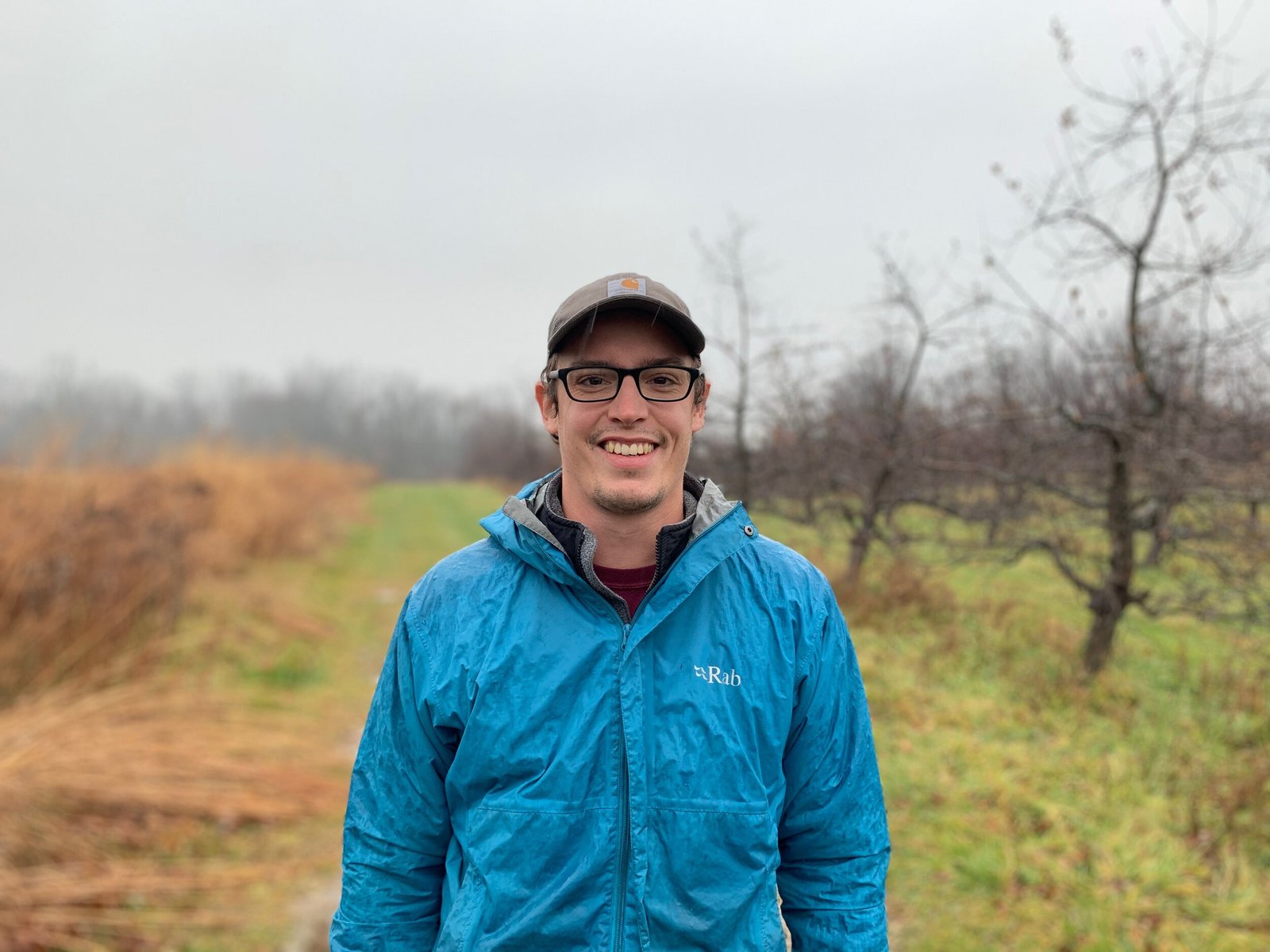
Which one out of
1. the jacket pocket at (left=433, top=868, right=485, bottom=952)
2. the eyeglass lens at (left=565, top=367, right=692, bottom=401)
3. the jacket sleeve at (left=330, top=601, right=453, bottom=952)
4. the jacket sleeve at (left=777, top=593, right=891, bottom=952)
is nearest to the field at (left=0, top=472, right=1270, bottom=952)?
the jacket sleeve at (left=777, top=593, right=891, bottom=952)

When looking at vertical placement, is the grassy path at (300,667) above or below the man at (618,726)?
below

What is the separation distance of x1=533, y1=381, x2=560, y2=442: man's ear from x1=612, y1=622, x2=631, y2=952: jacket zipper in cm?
60

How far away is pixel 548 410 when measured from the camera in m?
1.76

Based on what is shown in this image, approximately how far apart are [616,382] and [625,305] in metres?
0.16

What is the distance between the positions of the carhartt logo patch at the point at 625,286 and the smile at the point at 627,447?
0.31m

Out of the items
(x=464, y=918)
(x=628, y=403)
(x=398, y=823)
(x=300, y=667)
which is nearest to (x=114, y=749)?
(x=300, y=667)

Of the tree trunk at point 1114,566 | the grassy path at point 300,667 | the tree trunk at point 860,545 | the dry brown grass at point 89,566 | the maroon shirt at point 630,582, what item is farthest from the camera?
the tree trunk at point 860,545

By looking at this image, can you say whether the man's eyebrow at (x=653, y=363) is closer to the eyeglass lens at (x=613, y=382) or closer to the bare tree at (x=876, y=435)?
the eyeglass lens at (x=613, y=382)

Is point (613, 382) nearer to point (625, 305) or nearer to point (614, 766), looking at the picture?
point (625, 305)

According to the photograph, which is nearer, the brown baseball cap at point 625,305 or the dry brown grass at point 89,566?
the brown baseball cap at point 625,305

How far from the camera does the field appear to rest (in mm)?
3193

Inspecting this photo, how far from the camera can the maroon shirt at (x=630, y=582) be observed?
1.70 m

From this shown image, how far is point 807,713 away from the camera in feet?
5.35

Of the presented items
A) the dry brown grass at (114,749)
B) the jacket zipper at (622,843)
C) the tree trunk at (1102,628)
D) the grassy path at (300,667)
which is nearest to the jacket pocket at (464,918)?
the jacket zipper at (622,843)
